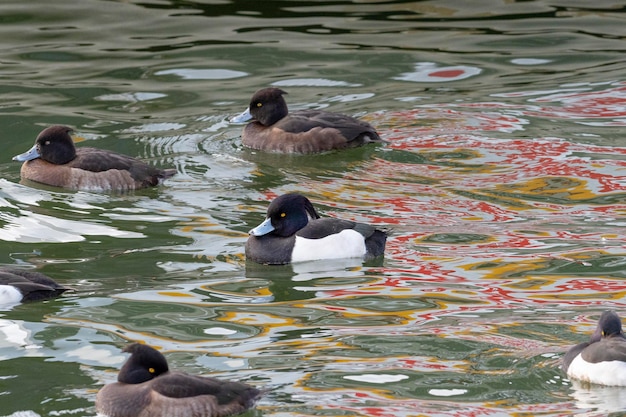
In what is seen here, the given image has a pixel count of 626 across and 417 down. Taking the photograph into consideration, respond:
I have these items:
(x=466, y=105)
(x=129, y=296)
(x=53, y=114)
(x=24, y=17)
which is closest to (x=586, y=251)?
(x=129, y=296)

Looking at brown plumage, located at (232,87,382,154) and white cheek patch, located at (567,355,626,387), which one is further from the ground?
brown plumage, located at (232,87,382,154)

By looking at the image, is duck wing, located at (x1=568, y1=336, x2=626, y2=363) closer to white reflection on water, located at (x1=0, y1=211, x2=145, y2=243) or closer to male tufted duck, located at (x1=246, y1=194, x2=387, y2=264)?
male tufted duck, located at (x1=246, y1=194, x2=387, y2=264)

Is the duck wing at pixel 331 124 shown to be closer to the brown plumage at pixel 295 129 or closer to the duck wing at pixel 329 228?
the brown plumage at pixel 295 129

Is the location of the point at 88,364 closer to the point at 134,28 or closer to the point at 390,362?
the point at 390,362

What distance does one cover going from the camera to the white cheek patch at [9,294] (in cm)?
1105

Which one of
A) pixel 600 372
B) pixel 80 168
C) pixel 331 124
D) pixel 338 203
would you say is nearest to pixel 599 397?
pixel 600 372

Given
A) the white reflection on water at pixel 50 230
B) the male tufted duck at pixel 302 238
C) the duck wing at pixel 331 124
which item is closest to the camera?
the male tufted duck at pixel 302 238

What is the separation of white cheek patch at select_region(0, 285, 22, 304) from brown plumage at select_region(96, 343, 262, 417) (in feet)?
8.45

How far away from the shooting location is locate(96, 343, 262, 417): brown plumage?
852 centimetres

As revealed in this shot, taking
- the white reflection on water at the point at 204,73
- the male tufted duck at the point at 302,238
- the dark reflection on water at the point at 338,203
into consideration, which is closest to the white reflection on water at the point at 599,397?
the dark reflection on water at the point at 338,203

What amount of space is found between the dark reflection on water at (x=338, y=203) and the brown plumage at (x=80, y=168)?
18 centimetres

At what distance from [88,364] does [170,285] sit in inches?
81.0

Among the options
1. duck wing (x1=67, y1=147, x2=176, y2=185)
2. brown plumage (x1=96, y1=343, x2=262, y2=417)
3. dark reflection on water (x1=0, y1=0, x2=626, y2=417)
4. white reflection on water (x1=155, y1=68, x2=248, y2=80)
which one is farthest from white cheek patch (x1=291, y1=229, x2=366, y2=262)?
white reflection on water (x1=155, y1=68, x2=248, y2=80)

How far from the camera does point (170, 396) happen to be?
854 centimetres
